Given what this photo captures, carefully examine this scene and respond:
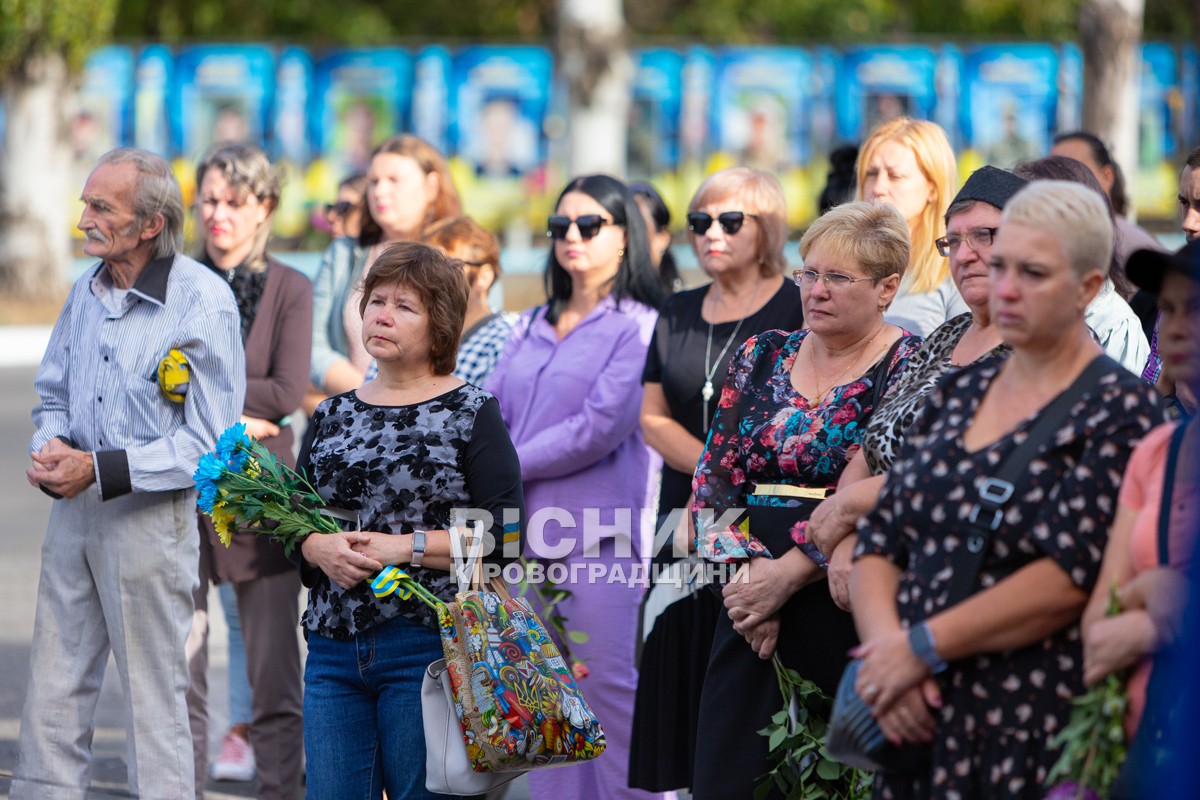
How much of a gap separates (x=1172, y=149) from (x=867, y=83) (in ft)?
14.0

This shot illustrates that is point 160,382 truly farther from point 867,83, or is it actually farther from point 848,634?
point 867,83

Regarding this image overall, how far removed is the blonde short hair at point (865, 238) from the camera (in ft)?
12.8

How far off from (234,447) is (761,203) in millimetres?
2059

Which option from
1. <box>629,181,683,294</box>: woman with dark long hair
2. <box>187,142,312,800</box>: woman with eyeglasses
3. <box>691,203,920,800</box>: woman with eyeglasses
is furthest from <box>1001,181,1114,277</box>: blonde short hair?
<box>629,181,683,294</box>: woman with dark long hair

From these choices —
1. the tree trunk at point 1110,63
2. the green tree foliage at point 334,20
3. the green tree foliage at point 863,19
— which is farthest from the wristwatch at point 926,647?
the green tree foliage at point 863,19

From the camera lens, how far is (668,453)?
4.98m

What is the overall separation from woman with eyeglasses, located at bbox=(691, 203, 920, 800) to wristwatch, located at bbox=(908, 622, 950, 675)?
0.84m

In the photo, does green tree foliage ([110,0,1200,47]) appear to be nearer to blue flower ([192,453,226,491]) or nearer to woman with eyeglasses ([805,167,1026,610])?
blue flower ([192,453,226,491])

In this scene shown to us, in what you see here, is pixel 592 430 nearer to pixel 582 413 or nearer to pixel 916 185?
pixel 582 413

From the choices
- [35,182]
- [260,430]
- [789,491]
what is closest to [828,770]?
[789,491]

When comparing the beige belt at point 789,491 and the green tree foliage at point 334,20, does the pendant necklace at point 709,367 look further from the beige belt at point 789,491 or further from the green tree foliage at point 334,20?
the green tree foliage at point 334,20

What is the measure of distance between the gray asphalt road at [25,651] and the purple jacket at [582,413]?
177cm

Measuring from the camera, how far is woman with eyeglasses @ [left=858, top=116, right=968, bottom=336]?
16.0 feet

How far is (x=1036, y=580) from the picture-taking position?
281 centimetres
